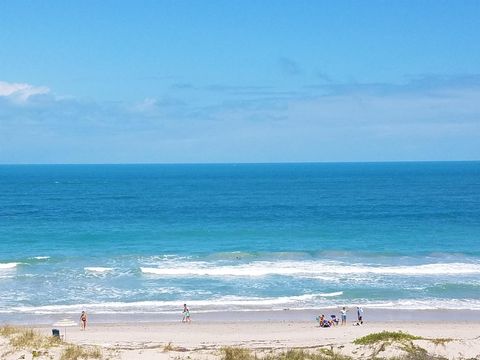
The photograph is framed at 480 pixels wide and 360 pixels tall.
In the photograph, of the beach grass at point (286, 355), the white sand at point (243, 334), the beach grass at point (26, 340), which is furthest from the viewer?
the white sand at point (243, 334)

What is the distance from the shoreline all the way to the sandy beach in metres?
0.50

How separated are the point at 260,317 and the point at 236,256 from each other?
50.7ft

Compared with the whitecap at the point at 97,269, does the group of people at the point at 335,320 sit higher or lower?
lower

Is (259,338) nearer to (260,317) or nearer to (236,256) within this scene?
(260,317)

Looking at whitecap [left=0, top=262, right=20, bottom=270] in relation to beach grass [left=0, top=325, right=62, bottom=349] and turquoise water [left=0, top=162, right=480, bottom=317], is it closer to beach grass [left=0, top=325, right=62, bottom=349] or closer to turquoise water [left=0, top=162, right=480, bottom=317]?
turquoise water [left=0, top=162, right=480, bottom=317]

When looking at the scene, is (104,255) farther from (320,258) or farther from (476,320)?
(476,320)

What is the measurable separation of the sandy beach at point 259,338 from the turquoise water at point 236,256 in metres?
3.35

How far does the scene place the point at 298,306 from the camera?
102ft

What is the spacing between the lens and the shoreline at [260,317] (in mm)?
28359

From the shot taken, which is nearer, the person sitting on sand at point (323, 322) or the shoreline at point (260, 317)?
the person sitting on sand at point (323, 322)

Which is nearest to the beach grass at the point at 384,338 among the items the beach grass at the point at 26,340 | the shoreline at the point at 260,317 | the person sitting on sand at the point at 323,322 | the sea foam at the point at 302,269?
the person sitting on sand at the point at 323,322

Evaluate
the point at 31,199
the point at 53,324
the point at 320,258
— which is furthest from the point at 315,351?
the point at 31,199

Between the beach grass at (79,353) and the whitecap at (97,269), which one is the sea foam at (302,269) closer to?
the whitecap at (97,269)

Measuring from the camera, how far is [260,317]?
94.9ft
